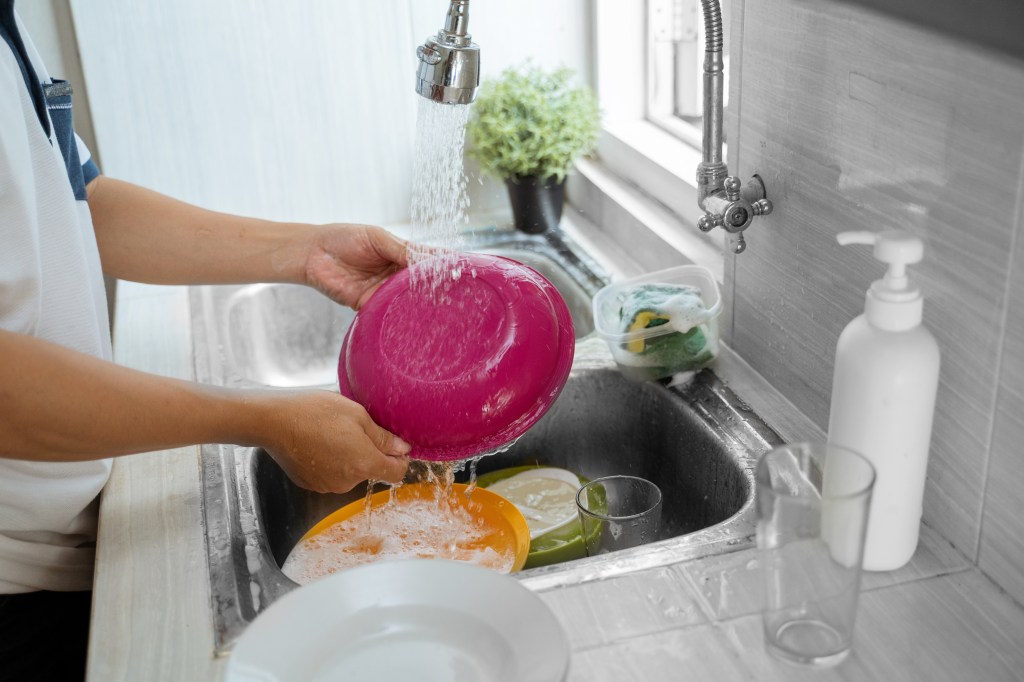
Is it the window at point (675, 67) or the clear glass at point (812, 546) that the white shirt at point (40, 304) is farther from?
the window at point (675, 67)

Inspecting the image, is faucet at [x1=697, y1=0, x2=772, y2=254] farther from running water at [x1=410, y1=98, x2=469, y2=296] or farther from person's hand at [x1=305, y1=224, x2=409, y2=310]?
person's hand at [x1=305, y1=224, x2=409, y2=310]

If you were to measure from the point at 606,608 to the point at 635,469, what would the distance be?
479 mm

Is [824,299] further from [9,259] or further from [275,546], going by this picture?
[9,259]

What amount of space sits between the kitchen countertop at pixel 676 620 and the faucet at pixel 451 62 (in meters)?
0.45

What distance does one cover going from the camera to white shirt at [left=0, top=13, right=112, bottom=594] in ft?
3.30

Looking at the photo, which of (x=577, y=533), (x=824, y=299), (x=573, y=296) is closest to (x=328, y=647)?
(x=577, y=533)

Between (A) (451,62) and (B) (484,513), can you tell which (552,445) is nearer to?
(B) (484,513)

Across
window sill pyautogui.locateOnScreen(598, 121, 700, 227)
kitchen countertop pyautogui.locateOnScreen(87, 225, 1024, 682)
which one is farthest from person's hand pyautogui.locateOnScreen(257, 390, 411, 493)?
window sill pyautogui.locateOnScreen(598, 121, 700, 227)

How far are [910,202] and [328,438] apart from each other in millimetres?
544

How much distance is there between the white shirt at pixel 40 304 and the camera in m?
1.01

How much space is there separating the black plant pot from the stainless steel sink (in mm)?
39

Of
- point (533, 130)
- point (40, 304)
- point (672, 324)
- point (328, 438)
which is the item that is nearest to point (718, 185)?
point (672, 324)

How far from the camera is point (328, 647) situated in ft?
2.47

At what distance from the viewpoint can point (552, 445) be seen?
1.38 meters
